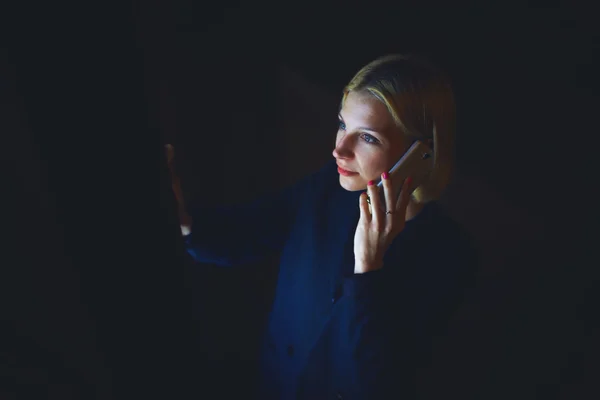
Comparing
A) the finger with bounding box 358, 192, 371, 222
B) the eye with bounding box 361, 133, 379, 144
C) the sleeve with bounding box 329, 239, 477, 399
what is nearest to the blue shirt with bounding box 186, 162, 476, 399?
the sleeve with bounding box 329, 239, 477, 399

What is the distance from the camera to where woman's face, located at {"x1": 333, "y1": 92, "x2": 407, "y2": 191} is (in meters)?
0.73

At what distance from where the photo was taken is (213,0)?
1.00 m

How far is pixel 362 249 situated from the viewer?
0.72 metres

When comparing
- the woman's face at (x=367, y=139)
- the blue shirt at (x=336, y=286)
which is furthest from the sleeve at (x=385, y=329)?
the woman's face at (x=367, y=139)

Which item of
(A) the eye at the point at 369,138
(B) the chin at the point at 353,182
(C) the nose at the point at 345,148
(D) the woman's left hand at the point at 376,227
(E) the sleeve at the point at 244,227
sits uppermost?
(A) the eye at the point at 369,138

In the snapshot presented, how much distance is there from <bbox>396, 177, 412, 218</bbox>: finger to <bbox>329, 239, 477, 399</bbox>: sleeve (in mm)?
125

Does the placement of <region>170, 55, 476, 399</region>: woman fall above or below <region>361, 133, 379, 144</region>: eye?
below

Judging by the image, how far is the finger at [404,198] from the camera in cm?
73

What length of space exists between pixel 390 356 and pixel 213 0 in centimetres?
98

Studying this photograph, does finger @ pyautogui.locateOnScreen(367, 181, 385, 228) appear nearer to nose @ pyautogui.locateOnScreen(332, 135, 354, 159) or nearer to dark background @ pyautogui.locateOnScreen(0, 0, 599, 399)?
nose @ pyautogui.locateOnScreen(332, 135, 354, 159)

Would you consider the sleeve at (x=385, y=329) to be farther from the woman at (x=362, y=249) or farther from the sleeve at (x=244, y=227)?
the sleeve at (x=244, y=227)

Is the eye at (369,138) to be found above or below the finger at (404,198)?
above

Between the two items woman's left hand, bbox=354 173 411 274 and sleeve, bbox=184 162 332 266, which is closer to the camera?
woman's left hand, bbox=354 173 411 274

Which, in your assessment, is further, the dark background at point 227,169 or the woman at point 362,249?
the woman at point 362,249
